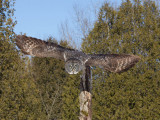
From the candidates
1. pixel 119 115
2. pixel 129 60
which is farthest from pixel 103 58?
pixel 119 115

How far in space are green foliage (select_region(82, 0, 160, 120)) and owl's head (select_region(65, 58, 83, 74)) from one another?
6.50 metres

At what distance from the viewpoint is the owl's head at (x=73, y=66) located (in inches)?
350

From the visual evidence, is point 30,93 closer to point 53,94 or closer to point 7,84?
point 7,84

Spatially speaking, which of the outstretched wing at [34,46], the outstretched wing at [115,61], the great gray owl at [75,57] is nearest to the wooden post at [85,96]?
the great gray owl at [75,57]

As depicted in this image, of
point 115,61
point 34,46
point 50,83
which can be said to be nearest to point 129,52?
point 115,61

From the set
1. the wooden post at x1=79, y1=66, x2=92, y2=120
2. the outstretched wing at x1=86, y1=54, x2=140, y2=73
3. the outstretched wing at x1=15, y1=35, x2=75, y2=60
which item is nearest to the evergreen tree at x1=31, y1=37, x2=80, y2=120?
the outstretched wing at x1=15, y1=35, x2=75, y2=60

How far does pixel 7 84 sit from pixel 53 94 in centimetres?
1440

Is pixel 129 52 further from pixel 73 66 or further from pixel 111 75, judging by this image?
pixel 73 66

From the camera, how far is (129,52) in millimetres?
15750

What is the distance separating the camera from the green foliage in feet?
49.2

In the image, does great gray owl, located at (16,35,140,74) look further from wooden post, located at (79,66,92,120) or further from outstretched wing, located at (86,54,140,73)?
wooden post, located at (79,66,92,120)

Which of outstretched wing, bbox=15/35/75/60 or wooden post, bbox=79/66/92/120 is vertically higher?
outstretched wing, bbox=15/35/75/60

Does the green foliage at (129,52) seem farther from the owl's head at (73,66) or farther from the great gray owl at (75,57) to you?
the owl's head at (73,66)

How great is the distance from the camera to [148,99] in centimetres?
1490
